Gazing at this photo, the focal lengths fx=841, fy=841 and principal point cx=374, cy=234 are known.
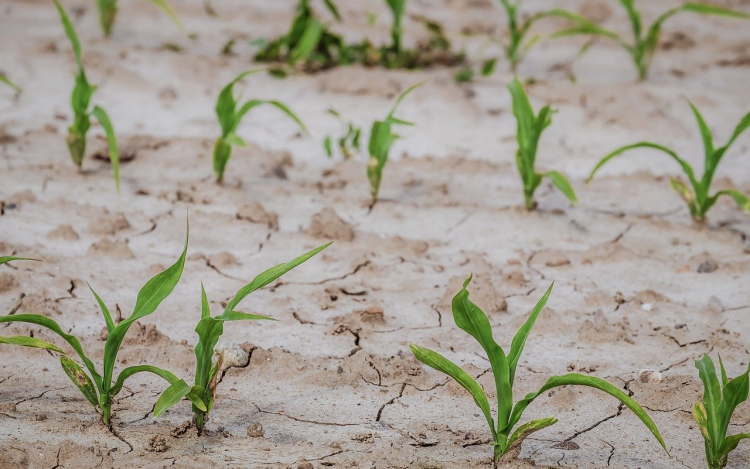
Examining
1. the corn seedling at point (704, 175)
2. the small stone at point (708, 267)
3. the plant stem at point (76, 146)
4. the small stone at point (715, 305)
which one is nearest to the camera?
the small stone at point (715, 305)

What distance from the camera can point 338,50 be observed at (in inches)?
169

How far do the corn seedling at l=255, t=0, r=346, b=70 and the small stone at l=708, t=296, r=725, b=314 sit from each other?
90.6 inches

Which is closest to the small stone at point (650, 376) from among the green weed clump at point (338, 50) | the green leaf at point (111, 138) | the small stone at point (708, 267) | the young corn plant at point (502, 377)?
the young corn plant at point (502, 377)

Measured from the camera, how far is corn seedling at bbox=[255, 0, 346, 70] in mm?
4117

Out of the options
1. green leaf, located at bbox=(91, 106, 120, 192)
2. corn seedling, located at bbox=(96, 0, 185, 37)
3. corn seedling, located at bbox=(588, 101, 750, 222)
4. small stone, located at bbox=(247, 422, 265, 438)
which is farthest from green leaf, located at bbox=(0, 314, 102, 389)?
corn seedling, located at bbox=(96, 0, 185, 37)

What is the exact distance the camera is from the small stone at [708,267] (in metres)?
2.76

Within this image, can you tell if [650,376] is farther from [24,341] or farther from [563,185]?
[24,341]

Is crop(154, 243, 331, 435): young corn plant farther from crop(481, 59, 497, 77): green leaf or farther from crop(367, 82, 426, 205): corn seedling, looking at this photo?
crop(481, 59, 497, 77): green leaf

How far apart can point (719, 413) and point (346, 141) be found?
2224 mm

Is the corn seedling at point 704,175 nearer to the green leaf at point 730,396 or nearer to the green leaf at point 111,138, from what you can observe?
the green leaf at point 730,396

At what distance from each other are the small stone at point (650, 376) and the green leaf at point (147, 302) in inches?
48.0

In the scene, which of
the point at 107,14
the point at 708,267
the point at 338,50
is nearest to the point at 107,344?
the point at 708,267

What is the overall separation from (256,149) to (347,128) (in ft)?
1.40

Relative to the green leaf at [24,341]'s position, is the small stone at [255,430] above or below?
below
